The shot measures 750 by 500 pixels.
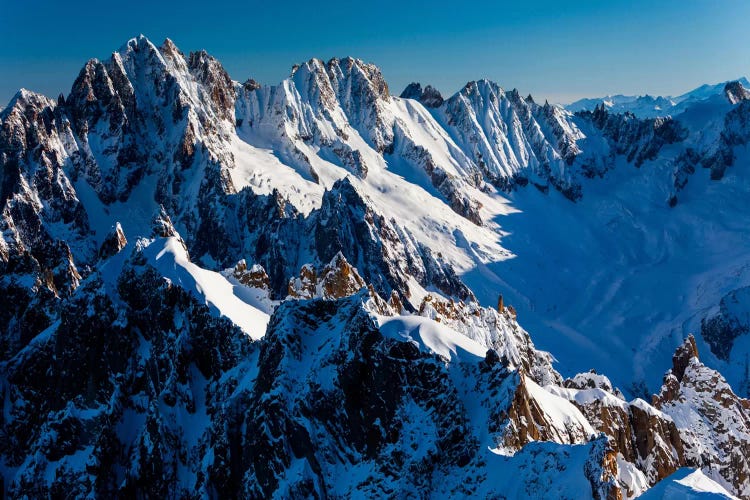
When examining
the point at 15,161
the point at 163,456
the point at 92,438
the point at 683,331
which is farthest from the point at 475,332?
the point at 15,161

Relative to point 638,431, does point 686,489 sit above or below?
above

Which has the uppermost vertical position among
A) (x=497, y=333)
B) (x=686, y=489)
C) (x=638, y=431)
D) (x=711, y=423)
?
(x=497, y=333)

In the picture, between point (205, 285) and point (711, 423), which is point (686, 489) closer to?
point (711, 423)

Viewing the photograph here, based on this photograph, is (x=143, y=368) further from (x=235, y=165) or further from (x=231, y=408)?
(x=235, y=165)

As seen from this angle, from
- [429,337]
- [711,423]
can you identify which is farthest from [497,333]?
[429,337]

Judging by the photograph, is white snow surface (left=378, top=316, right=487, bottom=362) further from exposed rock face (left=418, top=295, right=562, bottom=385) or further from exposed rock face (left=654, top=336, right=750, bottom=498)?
exposed rock face (left=654, top=336, right=750, bottom=498)

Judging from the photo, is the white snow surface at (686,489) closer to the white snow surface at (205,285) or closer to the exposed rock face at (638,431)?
the exposed rock face at (638,431)

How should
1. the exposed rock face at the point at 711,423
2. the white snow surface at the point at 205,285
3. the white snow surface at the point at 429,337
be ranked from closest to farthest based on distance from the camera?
1. the white snow surface at the point at 429,337
2. the white snow surface at the point at 205,285
3. the exposed rock face at the point at 711,423

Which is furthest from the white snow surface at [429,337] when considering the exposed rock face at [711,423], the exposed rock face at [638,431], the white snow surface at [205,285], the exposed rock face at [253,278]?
the exposed rock face at [711,423]
